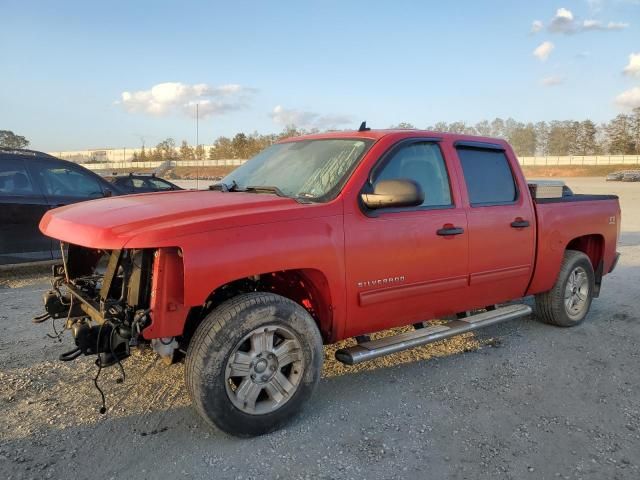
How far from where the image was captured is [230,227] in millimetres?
3021

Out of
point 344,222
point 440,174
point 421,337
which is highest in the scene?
point 440,174

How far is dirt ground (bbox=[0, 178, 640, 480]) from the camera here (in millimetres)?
2922

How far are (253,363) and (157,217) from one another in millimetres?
1040

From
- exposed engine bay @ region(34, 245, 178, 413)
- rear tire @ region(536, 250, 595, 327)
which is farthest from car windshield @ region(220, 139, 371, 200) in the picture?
rear tire @ region(536, 250, 595, 327)

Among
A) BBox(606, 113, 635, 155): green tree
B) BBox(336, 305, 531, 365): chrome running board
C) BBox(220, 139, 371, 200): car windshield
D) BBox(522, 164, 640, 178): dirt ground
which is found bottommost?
BBox(336, 305, 531, 365): chrome running board

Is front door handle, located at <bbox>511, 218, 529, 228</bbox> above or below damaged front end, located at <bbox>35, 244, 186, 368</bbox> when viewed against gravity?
above

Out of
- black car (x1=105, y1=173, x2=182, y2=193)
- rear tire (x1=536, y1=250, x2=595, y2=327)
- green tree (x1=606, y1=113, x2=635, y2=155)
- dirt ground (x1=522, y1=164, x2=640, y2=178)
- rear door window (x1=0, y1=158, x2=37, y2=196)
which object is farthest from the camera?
green tree (x1=606, y1=113, x2=635, y2=155)

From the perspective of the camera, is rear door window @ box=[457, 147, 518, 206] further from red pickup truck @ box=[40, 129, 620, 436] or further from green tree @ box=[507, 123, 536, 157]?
green tree @ box=[507, 123, 536, 157]

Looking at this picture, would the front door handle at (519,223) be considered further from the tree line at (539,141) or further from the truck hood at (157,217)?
the tree line at (539,141)

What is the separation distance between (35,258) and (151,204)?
4573 mm

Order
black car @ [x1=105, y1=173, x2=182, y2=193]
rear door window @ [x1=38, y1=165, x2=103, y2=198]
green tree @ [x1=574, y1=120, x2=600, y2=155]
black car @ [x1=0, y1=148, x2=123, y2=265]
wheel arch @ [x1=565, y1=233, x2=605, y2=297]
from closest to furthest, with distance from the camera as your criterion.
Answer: wheel arch @ [x1=565, y1=233, x2=605, y2=297], black car @ [x1=0, y1=148, x2=123, y2=265], rear door window @ [x1=38, y1=165, x2=103, y2=198], black car @ [x1=105, y1=173, x2=182, y2=193], green tree @ [x1=574, y1=120, x2=600, y2=155]

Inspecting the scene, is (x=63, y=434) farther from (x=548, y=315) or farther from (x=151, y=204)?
(x=548, y=315)

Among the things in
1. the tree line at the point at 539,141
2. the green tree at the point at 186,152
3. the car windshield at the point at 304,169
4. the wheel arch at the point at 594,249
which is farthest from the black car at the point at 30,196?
the green tree at the point at 186,152

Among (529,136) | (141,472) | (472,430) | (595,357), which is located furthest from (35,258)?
(529,136)
